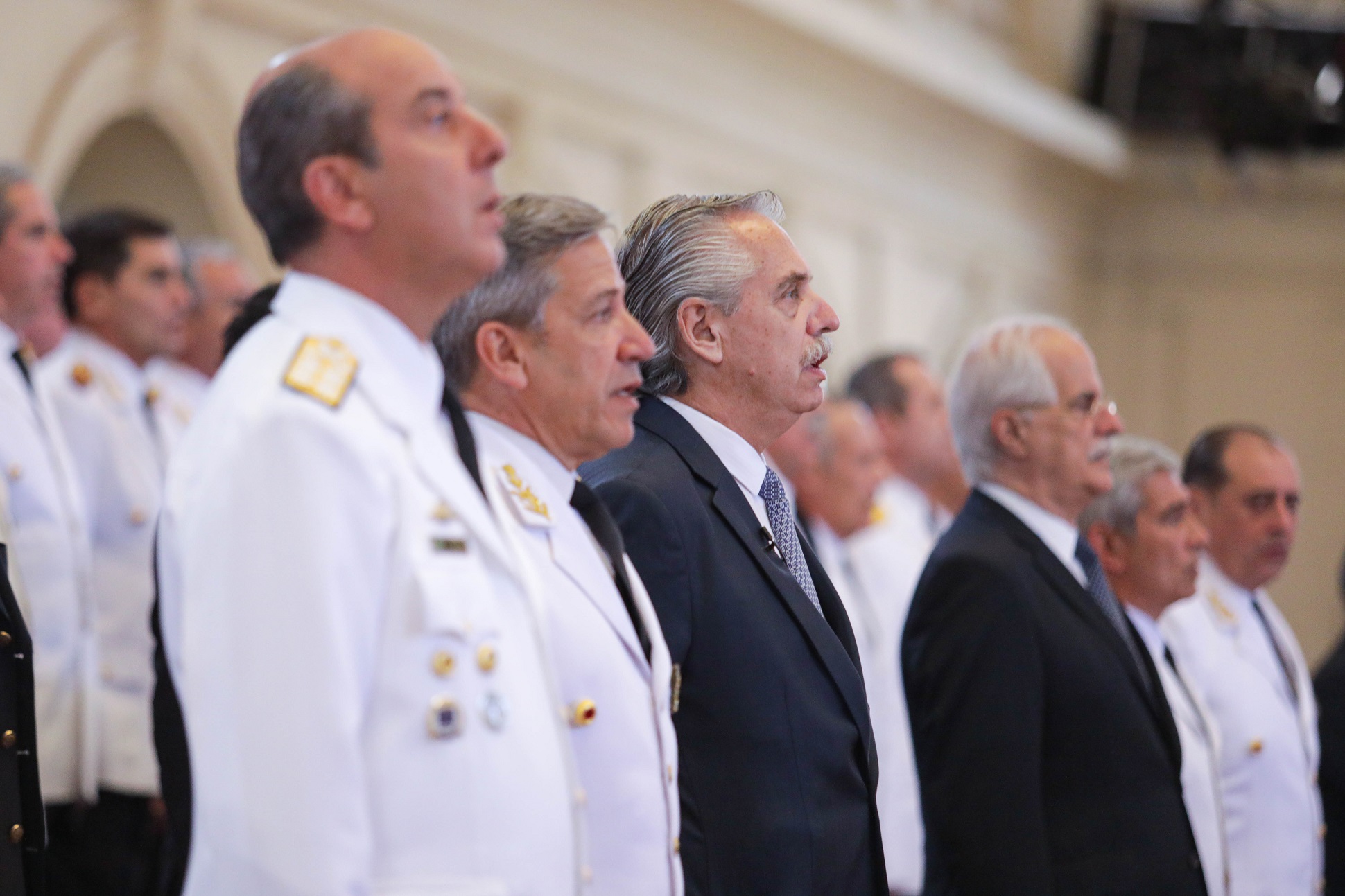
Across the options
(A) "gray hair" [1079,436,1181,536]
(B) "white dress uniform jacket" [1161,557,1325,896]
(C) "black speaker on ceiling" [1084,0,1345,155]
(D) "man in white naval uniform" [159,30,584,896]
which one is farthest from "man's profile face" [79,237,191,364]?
(C) "black speaker on ceiling" [1084,0,1345,155]

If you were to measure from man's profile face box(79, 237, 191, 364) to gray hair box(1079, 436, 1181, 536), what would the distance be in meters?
2.36

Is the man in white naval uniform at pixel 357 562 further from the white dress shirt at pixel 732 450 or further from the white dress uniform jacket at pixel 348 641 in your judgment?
the white dress shirt at pixel 732 450

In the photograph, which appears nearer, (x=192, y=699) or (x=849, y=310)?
(x=192, y=699)

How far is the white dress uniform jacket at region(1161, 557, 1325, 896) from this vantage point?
3.17 m

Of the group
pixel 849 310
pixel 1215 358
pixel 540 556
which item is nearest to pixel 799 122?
pixel 849 310

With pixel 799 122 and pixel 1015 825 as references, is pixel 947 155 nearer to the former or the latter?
pixel 799 122

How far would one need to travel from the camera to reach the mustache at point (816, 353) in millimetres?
2291

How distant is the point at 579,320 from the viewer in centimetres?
186

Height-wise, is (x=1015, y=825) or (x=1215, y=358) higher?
(x=1215, y=358)

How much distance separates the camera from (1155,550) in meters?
3.19

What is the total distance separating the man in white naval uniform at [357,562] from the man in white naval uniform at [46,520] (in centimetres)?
176

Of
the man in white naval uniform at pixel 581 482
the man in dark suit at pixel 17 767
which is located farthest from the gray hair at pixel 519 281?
the man in dark suit at pixel 17 767

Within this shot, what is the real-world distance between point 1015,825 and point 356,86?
161cm

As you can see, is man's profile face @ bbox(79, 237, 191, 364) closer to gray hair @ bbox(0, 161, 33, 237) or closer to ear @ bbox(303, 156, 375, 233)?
gray hair @ bbox(0, 161, 33, 237)
